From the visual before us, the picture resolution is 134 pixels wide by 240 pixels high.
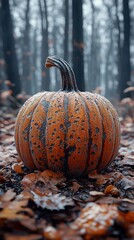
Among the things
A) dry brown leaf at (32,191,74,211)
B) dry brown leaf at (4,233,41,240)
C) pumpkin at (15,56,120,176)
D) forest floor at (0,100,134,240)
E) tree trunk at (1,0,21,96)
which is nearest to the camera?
dry brown leaf at (4,233,41,240)

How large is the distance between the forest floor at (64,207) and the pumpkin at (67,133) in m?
0.13

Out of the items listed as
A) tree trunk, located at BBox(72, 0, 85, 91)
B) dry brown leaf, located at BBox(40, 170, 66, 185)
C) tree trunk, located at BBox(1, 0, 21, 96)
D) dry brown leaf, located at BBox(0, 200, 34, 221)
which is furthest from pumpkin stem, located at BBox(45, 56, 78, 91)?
tree trunk, located at BBox(1, 0, 21, 96)

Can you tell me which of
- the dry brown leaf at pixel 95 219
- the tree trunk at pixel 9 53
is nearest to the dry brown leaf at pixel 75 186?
the dry brown leaf at pixel 95 219

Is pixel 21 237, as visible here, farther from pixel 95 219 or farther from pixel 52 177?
pixel 52 177

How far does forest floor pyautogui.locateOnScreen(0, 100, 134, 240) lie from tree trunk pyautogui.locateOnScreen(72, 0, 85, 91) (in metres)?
3.97

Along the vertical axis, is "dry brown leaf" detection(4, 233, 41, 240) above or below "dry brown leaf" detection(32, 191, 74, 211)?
above

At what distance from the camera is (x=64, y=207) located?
1.59 meters

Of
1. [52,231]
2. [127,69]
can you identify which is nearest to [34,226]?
[52,231]

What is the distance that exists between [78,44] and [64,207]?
16.9 feet

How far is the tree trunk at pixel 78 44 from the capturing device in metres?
6.09

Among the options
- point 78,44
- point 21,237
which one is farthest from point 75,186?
point 78,44

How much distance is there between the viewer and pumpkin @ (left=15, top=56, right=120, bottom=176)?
210cm

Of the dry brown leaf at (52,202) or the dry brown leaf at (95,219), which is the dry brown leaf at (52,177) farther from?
the dry brown leaf at (95,219)

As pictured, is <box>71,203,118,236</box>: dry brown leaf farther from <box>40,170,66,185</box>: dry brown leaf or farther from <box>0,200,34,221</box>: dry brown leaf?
<box>40,170,66,185</box>: dry brown leaf
